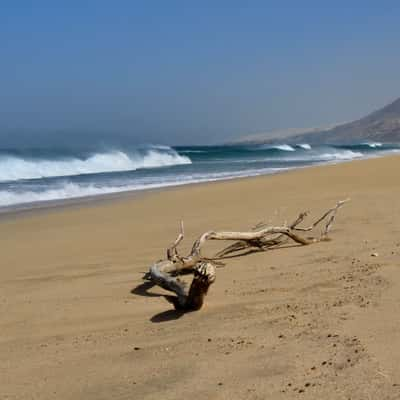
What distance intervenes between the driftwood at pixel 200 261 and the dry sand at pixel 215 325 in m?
0.12

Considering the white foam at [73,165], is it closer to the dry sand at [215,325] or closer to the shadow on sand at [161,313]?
the dry sand at [215,325]

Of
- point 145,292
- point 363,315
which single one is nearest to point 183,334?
point 363,315

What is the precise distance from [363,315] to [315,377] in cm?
86

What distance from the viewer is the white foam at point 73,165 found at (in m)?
29.9

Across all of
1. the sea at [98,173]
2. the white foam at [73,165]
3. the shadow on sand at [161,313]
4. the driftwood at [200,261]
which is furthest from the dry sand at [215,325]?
the white foam at [73,165]

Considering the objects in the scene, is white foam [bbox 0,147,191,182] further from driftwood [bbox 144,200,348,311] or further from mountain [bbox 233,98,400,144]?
mountain [bbox 233,98,400,144]

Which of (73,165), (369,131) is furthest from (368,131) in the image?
(73,165)

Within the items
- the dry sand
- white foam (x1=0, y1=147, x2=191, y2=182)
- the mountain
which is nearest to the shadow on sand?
the dry sand

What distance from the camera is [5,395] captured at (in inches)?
112

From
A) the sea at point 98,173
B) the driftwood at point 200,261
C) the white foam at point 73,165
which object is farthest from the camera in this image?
the white foam at point 73,165

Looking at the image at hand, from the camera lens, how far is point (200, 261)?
537cm

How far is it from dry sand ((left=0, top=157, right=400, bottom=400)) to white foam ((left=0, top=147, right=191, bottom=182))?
21.8 m

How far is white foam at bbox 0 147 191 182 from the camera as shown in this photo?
29.9 metres

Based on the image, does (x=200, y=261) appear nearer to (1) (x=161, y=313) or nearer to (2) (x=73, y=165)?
(1) (x=161, y=313)
